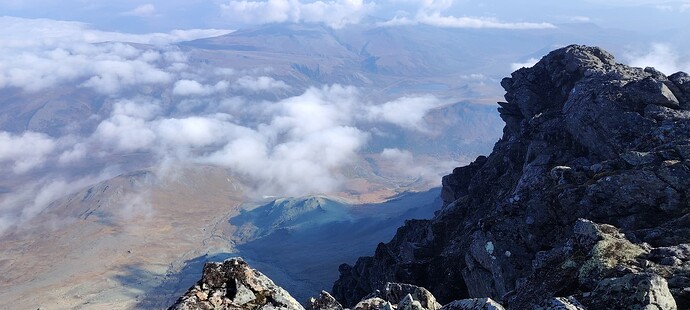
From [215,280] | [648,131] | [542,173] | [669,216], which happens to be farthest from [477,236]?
[215,280]

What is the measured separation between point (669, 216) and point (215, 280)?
27778 millimetres

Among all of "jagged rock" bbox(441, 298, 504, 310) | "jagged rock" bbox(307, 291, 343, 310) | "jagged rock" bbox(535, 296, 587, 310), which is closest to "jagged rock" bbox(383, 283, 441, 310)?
"jagged rock" bbox(307, 291, 343, 310)

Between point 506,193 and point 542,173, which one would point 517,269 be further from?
point 506,193

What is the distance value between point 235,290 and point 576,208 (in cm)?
2688

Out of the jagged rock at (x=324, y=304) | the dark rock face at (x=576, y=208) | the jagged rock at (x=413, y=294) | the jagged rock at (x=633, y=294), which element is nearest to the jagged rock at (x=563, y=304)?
the dark rock face at (x=576, y=208)

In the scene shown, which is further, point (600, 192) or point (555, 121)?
point (555, 121)

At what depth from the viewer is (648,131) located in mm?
43625

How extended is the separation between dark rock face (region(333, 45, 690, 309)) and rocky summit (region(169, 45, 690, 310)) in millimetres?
96

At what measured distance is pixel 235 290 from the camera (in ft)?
61.8

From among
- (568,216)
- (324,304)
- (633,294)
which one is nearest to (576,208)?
(568,216)

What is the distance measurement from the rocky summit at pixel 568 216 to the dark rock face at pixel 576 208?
0.10 meters

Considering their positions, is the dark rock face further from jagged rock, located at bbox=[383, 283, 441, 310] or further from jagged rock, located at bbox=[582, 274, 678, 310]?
jagged rock, located at bbox=[383, 283, 441, 310]

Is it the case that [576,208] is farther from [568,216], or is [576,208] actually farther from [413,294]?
[413,294]

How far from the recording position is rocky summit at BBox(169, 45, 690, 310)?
1956cm
